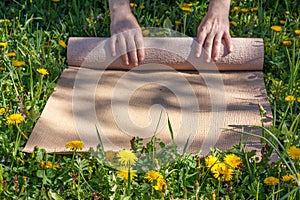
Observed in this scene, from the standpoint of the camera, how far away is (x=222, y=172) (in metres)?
1.89

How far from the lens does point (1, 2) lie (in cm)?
332

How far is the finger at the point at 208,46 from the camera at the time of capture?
274 centimetres

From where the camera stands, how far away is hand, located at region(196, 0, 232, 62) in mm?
2744

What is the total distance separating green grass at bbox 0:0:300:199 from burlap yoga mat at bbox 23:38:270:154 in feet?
0.25

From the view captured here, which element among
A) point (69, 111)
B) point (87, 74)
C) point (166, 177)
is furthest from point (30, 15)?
point (166, 177)

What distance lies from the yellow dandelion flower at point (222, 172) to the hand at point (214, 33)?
90cm

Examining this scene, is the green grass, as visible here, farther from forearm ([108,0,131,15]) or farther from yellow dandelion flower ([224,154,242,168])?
forearm ([108,0,131,15])

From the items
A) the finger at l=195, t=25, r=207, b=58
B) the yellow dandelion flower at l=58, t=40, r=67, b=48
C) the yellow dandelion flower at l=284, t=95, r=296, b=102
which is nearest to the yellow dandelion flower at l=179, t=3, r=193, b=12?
the finger at l=195, t=25, r=207, b=58

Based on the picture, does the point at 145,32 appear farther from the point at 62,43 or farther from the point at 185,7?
the point at 62,43

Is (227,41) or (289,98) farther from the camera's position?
(227,41)

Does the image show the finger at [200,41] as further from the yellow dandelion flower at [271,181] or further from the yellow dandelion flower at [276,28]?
the yellow dandelion flower at [271,181]

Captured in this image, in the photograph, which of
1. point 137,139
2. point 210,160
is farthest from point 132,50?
point 210,160

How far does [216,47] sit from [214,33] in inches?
3.4

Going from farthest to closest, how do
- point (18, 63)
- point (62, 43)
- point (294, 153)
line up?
point (62, 43), point (18, 63), point (294, 153)
